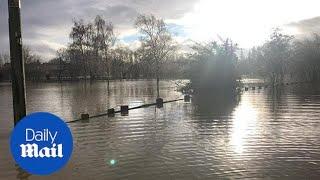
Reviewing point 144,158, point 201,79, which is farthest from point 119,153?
point 201,79

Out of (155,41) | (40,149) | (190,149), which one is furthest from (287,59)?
(40,149)

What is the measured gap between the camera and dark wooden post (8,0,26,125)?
19.6 ft

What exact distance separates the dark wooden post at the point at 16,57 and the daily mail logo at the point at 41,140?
1.95m

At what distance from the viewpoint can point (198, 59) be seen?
1599 inches

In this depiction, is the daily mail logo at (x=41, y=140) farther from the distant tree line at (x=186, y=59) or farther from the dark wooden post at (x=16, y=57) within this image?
the distant tree line at (x=186, y=59)

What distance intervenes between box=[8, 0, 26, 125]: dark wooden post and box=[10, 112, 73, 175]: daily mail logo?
1.95m

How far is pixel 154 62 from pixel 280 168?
5457cm

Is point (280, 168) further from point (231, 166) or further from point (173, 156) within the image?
point (173, 156)

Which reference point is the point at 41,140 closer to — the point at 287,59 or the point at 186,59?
the point at 186,59

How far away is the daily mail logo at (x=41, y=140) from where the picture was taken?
4430mm

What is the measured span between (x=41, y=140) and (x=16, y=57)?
2.16 meters

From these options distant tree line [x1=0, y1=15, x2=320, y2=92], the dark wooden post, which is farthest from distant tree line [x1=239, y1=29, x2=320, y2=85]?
the dark wooden post

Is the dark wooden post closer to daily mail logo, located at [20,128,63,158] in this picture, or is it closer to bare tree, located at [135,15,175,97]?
daily mail logo, located at [20,128,63,158]

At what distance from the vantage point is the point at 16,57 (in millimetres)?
6191
